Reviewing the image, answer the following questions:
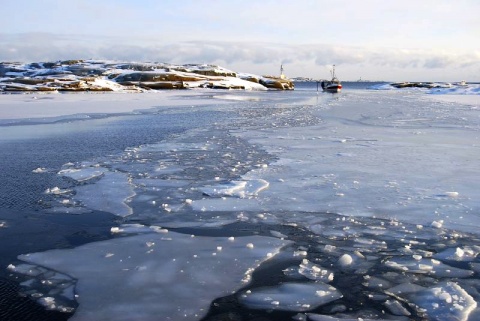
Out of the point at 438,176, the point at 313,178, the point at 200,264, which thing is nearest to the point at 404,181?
the point at 438,176

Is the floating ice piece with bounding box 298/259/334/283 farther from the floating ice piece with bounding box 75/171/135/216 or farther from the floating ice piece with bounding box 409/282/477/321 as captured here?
the floating ice piece with bounding box 75/171/135/216

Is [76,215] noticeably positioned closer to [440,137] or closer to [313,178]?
[313,178]

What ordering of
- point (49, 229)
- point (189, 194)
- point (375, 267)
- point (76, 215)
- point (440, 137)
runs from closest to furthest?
point (375, 267), point (49, 229), point (76, 215), point (189, 194), point (440, 137)

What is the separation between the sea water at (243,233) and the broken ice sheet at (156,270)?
1 cm

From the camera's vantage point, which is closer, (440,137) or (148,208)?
(148,208)

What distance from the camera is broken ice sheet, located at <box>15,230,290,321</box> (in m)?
2.98

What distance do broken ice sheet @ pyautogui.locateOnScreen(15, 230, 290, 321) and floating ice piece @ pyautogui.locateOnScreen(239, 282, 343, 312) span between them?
0.19 metres

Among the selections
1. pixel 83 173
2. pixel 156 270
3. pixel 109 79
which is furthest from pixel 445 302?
pixel 109 79

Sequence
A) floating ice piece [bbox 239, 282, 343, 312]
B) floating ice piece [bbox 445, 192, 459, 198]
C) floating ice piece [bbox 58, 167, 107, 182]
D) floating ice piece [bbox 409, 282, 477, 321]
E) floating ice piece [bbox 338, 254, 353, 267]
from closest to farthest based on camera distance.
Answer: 1. floating ice piece [bbox 409, 282, 477, 321]
2. floating ice piece [bbox 239, 282, 343, 312]
3. floating ice piece [bbox 338, 254, 353, 267]
4. floating ice piece [bbox 445, 192, 459, 198]
5. floating ice piece [bbox 58, 167, 107, 182]

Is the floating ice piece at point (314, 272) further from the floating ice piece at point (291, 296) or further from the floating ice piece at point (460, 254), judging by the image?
the floating ice piece at point (460, 254)

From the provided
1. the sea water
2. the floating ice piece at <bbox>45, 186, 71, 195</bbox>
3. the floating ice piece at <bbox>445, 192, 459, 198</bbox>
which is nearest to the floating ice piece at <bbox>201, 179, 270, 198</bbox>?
the sea water

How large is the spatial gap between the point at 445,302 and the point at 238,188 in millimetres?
3416

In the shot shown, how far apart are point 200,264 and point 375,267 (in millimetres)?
1416

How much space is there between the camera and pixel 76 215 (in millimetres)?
5016
